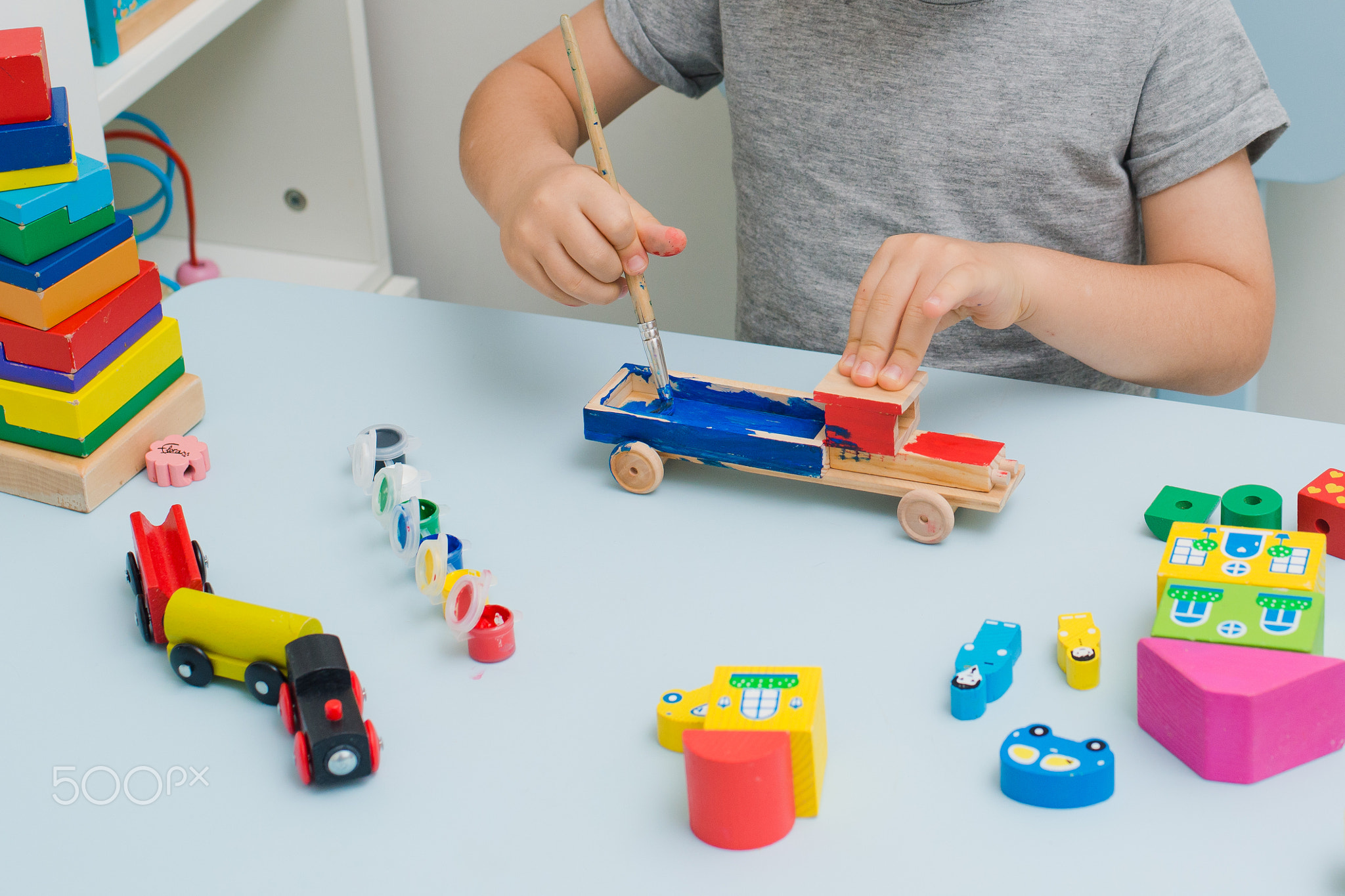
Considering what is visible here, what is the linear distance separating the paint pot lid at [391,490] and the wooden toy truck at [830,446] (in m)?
0.10

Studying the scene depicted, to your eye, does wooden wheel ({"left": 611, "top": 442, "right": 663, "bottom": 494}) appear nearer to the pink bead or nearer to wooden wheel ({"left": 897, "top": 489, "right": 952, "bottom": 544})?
wooden wheel ({"left": 897, "top": 489, "right": 952, "bottom": 544})

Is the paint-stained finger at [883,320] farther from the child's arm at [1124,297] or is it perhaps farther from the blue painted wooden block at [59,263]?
the blue painted wooden block at [59,263]

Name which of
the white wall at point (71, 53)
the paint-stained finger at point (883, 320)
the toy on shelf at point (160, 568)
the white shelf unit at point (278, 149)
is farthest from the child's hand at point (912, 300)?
the white shelf unit at point (278, 149)

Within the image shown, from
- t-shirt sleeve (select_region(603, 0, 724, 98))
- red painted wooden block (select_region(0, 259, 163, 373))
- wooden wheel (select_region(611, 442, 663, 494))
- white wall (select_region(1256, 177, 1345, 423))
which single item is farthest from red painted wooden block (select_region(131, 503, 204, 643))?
white wall (select_region(1256, 177, 1345, 423))

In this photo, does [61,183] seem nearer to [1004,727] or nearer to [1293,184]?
[1004,727]

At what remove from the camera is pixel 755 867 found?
0.41 m

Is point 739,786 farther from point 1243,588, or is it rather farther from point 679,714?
point 1243,588

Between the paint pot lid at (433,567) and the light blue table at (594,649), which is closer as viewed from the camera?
the light blue table at (594,649)

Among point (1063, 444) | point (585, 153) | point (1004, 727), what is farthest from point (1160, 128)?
point (585, 153)

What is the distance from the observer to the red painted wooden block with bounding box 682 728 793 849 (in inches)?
15.9

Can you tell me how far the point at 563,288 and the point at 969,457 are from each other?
243 mm

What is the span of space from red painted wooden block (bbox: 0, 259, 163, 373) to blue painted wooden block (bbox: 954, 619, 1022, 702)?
0.44 metres

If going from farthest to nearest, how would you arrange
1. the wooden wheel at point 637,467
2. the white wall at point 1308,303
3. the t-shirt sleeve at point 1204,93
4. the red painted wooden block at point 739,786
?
the white wall at point 1308,303 → the t-shirt sleeve at point 1204,93 → the wooden wheel at point 637,467 → the red painted wooden block at point 739,786

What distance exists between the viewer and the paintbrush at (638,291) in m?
0.63
